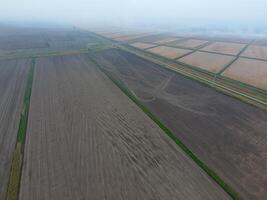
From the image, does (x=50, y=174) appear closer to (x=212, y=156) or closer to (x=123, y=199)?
(x=123, y=199)

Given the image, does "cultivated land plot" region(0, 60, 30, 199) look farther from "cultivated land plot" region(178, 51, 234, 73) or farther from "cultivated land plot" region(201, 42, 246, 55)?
"cultivated land plot" region(201, 42, 246, 55)

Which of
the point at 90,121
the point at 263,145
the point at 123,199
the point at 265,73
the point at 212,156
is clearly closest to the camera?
the point at 123,199

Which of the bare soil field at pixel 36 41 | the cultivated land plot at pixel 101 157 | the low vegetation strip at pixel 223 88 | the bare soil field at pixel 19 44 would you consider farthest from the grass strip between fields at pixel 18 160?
the bare soil field at pixel 36 41

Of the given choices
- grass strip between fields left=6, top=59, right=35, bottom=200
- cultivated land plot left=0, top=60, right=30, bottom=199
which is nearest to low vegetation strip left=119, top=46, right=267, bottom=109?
grass strip between fields left=6, top=59, right=35, bottom=200

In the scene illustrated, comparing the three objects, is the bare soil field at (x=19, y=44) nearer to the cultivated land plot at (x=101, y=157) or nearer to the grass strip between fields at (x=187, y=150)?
the cultivated land plot at (x=101, y=157)

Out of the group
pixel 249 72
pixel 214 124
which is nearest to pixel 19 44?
pixel 214 124

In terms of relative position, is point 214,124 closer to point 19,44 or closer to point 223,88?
point 223,88

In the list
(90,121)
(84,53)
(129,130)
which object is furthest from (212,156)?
(84,53)
